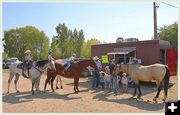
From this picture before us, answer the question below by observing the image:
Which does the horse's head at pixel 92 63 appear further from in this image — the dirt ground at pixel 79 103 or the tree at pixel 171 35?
the tree at pixel 171 35

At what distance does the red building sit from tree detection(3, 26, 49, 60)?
26.4 m

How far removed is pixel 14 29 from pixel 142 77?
120 feet

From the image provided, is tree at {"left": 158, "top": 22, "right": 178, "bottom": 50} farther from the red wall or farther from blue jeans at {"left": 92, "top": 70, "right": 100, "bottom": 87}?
blue jeans at {"left": 92, "top": 70, "right": 100, "bottom": 87}

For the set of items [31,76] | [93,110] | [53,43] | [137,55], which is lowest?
[93,110]

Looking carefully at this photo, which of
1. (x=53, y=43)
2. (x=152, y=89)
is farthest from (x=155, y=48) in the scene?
(x=53, y=43)

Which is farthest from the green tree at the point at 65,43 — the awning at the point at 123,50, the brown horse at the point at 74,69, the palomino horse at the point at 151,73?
the palomino horse at the point at 151,73

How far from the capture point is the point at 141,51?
1412 cm

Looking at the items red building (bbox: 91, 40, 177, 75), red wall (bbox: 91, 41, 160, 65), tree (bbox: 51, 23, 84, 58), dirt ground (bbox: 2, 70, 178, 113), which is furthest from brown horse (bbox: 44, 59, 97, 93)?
tree (bbox: 51, 23, 84, 58)

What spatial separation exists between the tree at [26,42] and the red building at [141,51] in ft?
86.5

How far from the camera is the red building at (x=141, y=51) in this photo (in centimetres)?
1358

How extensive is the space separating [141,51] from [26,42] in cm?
2937

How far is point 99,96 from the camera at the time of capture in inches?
417

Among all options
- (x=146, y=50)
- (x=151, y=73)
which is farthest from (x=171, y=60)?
(x=151, y=73)

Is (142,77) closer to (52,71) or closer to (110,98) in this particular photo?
(110,98)
